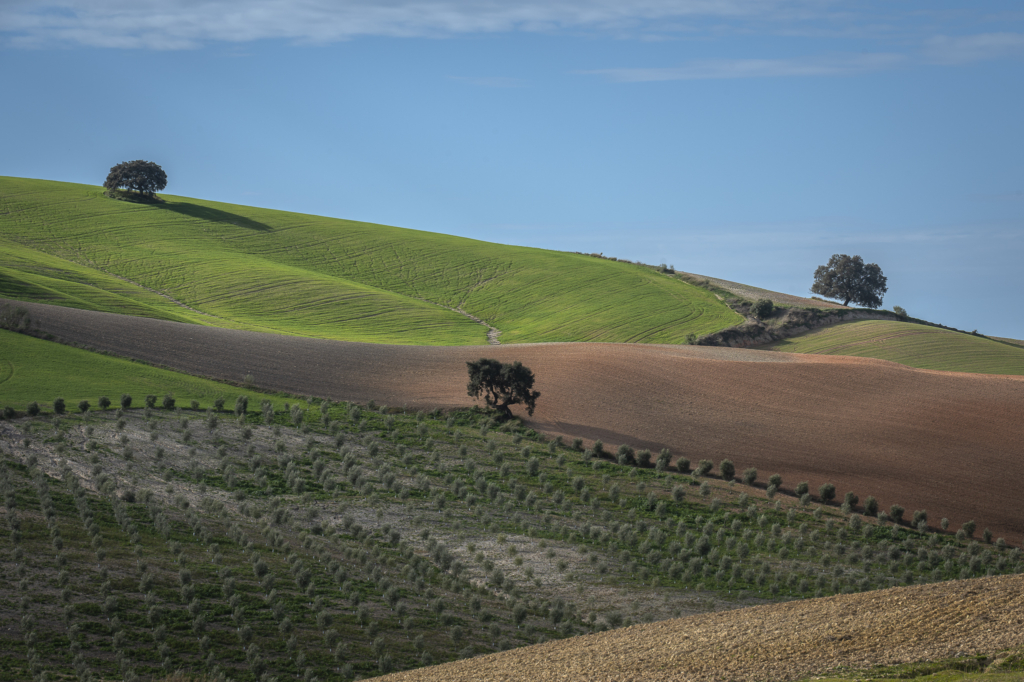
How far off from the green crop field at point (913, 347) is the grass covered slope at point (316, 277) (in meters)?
7.99

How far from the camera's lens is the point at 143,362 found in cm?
4706

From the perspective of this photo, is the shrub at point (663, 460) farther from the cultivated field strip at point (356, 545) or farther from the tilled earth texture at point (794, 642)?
the tilled earth texture at point (794, 642)

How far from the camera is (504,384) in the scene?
4309cm

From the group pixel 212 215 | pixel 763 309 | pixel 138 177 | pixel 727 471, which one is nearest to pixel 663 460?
pixel 727 471

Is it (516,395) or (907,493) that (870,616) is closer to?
(907,493)

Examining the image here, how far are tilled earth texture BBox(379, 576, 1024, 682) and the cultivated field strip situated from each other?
11.3 feet

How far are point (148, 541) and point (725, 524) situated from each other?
67.3 feet

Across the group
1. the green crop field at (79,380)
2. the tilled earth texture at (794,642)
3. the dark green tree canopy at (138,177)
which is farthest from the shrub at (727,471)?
the dark green tree canopy at (138,177)

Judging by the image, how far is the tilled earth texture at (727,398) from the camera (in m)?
35.5

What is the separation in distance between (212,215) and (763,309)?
7685 cm

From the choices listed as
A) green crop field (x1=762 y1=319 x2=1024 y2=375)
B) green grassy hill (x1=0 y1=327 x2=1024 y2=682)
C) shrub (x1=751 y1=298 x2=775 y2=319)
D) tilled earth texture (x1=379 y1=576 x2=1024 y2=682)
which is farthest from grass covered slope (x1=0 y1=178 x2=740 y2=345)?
tilled earth texture (x1=379 y1=576 x2=1024 y2=682)

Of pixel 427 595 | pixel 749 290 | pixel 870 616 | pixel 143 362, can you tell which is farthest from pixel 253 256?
pixel 870 616

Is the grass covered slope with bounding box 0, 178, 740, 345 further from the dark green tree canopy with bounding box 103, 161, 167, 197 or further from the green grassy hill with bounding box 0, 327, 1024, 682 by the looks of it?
the green grassy hill with bounding box 0, 327, 1024, 682

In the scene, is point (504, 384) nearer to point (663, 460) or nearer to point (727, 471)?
point (663, 460)
